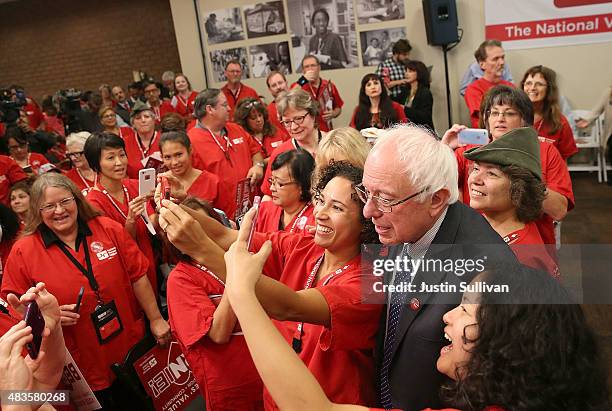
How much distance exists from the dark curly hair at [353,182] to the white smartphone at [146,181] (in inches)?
50.9

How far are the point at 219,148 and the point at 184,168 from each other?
2.28 ft

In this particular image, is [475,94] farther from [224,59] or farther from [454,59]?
[224,59]

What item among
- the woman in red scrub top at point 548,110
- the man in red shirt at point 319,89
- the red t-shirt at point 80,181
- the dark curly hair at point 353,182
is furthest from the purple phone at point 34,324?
the man in red shirt at point 319,89

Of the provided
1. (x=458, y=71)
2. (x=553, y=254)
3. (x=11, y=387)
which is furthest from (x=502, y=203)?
(x=458, y=71)

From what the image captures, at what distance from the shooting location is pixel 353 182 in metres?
1.62

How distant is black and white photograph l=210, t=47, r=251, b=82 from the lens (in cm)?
840

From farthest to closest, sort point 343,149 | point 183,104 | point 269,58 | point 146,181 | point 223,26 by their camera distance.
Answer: point 223,26, point 269,58, point 183,104, point 146,181, point 343,149

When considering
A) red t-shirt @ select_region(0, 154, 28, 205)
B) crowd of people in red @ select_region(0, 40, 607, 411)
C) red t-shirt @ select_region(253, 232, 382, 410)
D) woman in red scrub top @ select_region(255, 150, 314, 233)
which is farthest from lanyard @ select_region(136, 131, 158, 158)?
red t-shirt @ select_region(253, 232, 382, 410)

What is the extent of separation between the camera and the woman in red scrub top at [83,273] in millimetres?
2375

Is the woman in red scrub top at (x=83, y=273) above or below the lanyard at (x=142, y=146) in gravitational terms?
below

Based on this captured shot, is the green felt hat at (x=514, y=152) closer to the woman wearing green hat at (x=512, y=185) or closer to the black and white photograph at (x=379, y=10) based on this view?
the woman wearing green hat at (x=512, y=185)

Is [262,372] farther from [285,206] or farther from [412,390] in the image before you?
[285,206]

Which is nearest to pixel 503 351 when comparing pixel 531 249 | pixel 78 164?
pixel 531 249

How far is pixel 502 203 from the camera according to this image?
1.83m
